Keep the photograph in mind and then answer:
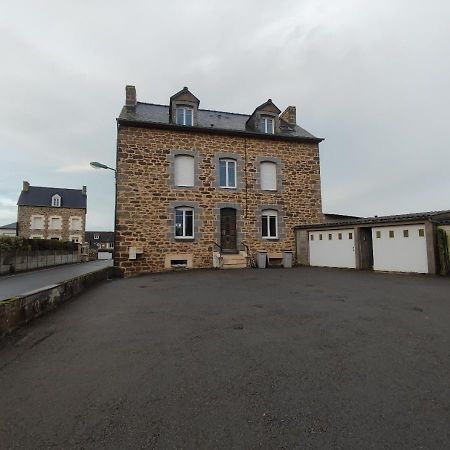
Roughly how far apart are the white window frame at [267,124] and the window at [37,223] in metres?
31.7

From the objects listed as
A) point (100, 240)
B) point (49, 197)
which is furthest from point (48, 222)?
point (100, 240)

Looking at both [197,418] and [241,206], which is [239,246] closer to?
[241,206]

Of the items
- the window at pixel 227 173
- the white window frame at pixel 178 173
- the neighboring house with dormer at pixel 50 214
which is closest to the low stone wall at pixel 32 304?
the white window frame at pixel 178 173

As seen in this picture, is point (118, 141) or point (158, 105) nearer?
point (118, 141)

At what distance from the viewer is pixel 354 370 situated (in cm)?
306

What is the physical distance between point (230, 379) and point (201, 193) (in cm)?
1275

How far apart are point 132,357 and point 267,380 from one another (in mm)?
1626

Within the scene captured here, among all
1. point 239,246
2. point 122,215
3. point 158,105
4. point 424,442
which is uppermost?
point 158,105

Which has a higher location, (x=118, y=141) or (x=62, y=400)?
(x=118, y=141)

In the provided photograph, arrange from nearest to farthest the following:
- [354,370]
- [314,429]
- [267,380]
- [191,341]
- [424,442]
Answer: [424,442] → [314,429] → [267,380] → [354,370] → [191,341]

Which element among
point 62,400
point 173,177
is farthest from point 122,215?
point 62,400

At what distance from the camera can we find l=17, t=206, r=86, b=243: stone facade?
35.5 meters

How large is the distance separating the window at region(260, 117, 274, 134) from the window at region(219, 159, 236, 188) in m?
2.78

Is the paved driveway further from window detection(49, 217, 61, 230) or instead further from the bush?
window detection(49, 217, 61, 230)
